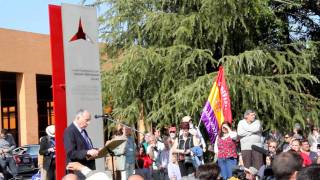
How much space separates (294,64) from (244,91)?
8.31 feet

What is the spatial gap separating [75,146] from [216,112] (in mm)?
7185

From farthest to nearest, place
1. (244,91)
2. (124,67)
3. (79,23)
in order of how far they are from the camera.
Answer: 1. (124,67)
2. (244,91)
3. (79,23)

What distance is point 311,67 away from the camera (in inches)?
834

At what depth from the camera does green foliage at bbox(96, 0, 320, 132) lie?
19.0 m

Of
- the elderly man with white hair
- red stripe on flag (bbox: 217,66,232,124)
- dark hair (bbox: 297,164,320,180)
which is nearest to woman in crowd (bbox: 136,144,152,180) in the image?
red stripe on flag (bbox: 217,66,232,124)

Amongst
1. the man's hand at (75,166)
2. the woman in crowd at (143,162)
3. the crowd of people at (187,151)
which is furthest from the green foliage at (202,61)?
the man's hand at (75,166)

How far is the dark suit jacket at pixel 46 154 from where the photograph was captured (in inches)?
489

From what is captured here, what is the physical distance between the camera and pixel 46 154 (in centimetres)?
1245

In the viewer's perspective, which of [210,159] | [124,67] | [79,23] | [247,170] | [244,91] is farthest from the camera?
[124,67]

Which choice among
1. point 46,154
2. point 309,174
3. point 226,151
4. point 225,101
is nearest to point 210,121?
point 225,101

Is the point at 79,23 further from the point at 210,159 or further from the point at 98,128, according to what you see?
the point at 210,159

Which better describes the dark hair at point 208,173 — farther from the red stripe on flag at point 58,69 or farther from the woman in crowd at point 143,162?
the woman in crowd at point 143,162

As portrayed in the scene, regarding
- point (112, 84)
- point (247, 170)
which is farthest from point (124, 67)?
point (247, 170)

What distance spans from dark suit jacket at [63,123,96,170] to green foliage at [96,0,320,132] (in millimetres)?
10181
